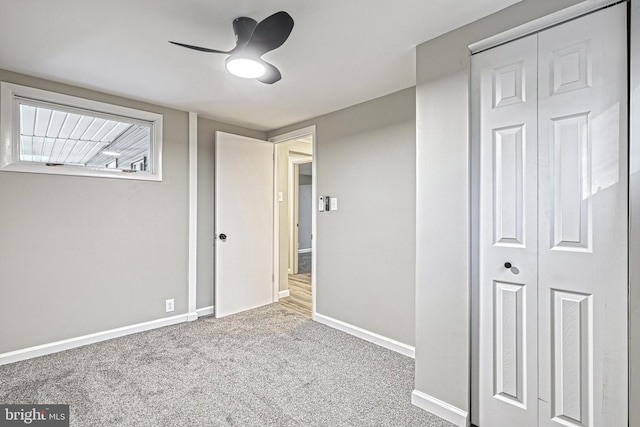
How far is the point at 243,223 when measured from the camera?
390cm

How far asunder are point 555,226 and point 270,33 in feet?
5.66

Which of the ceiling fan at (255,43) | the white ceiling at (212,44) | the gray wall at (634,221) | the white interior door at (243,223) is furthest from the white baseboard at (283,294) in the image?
the gray wall at (634,221)

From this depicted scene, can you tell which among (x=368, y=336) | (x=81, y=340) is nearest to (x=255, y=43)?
(x=368, y=336)

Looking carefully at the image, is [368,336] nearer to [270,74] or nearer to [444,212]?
[444,212]

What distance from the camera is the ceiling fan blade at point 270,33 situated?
148cm

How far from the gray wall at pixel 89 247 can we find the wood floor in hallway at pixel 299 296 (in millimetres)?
1360

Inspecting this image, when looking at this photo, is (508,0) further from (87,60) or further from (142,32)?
(87,60)

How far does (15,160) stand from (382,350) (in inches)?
→ 138

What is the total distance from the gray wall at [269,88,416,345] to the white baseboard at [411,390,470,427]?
751mm

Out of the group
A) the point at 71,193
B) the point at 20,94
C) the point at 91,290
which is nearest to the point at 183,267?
the point at 91,290

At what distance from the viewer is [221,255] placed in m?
3.68

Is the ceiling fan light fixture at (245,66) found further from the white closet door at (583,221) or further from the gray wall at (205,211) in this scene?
the gray wall at (205,211)

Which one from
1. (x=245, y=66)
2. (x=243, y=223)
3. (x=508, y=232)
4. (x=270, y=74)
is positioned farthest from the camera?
(x=243, y=223)

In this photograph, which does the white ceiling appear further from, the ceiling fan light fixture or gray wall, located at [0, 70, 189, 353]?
gray wall, located at [0, 70, 189, 353]
